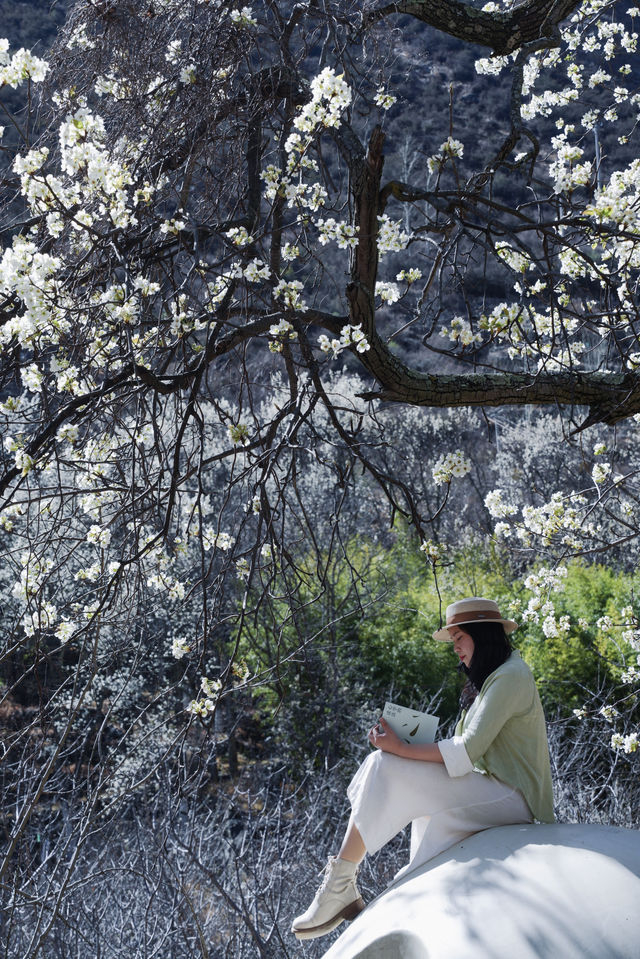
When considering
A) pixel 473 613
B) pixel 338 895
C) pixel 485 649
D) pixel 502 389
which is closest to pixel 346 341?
pixel 502 389

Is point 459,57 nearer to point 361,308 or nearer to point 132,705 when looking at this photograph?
point 132,705

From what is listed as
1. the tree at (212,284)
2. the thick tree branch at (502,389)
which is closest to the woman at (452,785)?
the tree at (212,284)

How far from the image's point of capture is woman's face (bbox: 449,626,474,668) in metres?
3.25

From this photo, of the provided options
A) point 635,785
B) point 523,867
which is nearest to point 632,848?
point 523,867

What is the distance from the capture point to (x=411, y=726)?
10.1 ft

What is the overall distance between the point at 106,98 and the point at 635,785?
6693 mm

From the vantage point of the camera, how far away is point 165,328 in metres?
3.56

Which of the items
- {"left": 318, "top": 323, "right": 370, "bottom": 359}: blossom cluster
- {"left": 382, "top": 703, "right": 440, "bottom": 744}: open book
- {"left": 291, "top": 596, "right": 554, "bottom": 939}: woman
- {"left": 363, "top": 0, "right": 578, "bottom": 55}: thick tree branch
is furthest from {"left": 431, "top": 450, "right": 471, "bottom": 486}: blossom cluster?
{"left": 363, "top": 0, "right": 578, "bottom": 55}: thick tree branch

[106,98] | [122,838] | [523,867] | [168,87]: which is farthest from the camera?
[122,838]

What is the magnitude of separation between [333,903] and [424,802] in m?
0.47

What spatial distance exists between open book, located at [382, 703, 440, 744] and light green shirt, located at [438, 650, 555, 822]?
87 mm

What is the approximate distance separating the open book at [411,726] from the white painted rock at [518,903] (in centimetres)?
37

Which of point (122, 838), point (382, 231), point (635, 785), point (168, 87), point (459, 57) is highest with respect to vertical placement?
point (459, 57)

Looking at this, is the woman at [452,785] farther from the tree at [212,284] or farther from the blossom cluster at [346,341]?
the blossom cluster at [346,341]
